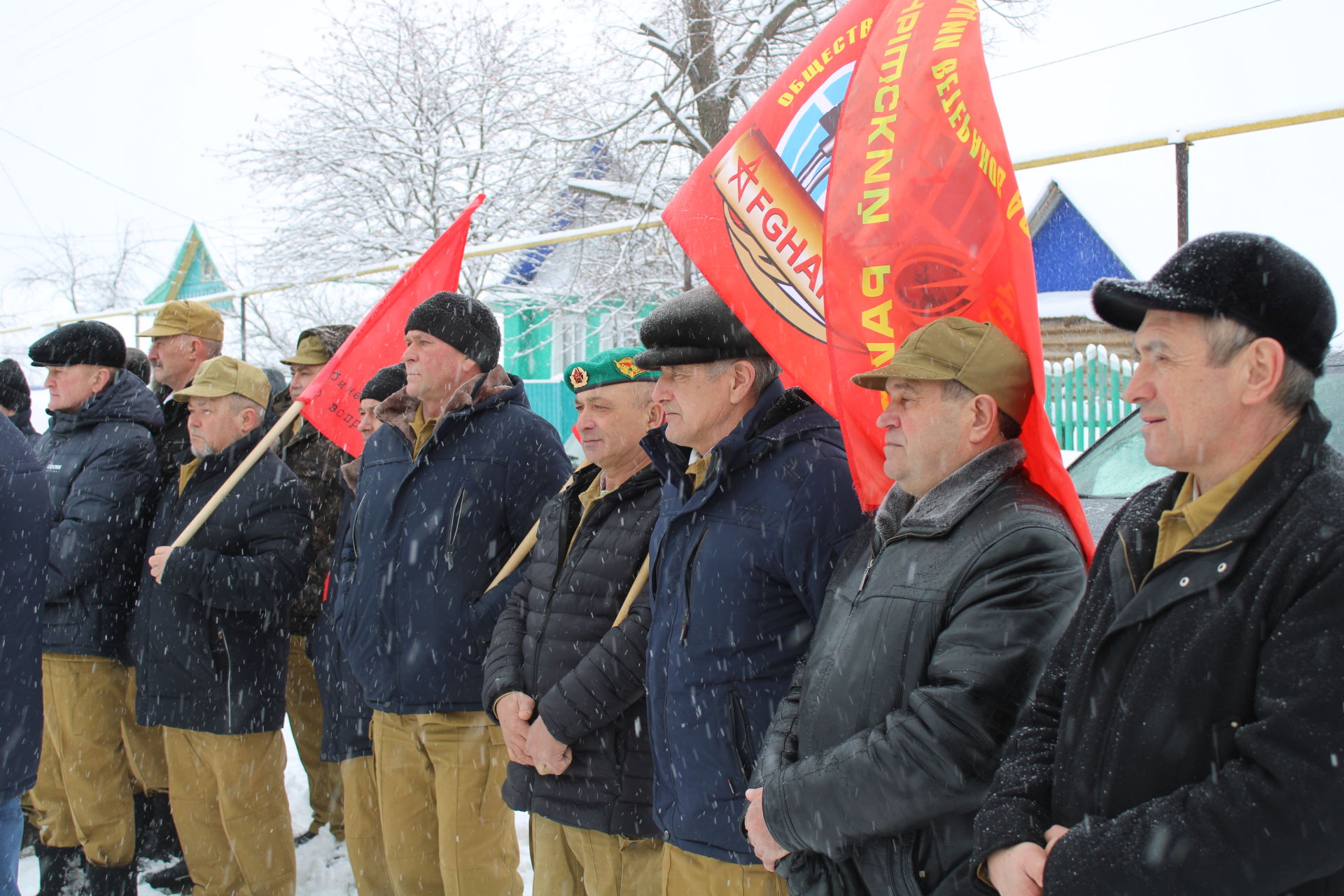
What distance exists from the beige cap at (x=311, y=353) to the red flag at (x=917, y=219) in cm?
356

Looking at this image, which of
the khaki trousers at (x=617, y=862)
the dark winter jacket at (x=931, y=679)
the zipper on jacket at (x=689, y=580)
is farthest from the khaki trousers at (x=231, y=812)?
the dark winter jacket at (x=931, y=679)

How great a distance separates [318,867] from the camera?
4.60 metres

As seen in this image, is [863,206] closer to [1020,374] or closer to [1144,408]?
[1020,374]

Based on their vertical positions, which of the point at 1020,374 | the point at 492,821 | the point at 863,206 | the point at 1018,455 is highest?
the point at 863,206

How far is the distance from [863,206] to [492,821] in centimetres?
233

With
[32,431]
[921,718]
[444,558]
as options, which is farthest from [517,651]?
[32,431]

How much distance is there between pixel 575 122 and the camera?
15.3m

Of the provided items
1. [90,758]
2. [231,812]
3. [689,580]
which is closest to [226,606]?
[231,812]

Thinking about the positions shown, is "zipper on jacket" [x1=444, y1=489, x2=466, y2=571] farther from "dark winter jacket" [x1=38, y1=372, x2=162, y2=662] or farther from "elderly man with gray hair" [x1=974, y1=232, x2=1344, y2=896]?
"elderly man with gray hair" [x1=974, y1=232, x2=1344, y2=896]

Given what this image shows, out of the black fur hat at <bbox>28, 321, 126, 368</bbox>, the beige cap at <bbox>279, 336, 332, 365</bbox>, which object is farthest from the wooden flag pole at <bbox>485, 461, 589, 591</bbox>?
the black fur hat at <bbox>28, 321, 126, 368</bbox>

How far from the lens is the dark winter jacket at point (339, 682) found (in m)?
3.85

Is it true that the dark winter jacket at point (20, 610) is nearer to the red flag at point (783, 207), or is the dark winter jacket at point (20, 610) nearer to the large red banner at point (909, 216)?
the red flag at point (783, 207)

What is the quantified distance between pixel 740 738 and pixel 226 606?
2.28 meters

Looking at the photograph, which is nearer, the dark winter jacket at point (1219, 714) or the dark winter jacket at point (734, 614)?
the dark winter jacket at point (1219, 714)
